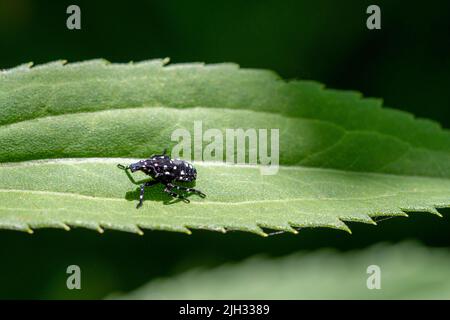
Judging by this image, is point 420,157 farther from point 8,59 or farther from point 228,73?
point 8,59

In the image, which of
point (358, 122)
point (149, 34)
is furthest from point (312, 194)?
point (149, 34)

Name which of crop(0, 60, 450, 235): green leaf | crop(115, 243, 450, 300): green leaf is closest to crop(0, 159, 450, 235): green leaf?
crop(0, 60, 450, 235): green leaf

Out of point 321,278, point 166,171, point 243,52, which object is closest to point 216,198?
→ point 166,171

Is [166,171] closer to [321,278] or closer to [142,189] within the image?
[142,189]

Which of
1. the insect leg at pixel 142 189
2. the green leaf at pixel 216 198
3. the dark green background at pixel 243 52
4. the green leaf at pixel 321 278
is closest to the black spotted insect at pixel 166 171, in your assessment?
the insect leg at pixel 142 189

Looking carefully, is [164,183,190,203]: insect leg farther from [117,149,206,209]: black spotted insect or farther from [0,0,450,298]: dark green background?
[0,0,450,298]: dark green background

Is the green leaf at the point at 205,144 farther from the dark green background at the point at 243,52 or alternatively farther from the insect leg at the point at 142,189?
the dark green background at the point at 243,52
